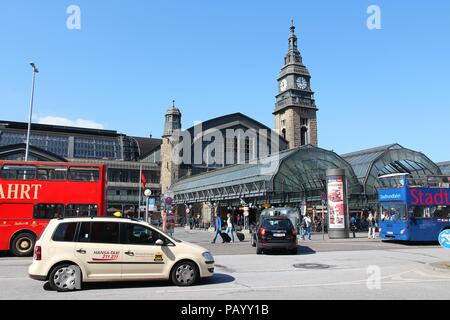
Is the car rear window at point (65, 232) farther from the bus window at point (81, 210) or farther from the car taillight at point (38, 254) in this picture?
the bus window at point (81, 210)

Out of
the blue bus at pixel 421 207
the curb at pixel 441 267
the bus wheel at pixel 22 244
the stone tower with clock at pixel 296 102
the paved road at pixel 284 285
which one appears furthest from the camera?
the stone tower with clock at pixel 296 102

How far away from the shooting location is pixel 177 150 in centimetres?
9069

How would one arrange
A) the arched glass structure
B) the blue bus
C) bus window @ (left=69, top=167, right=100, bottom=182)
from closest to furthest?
bus window @ (left=69, top=167, right=100, bottom=182), the blue bus, the arched glass structure

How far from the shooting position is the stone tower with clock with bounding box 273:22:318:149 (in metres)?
87.4

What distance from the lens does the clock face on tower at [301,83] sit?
87938 millimetres

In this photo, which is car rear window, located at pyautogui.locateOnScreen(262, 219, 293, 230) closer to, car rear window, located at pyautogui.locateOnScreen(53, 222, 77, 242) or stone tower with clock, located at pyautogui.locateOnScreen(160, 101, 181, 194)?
car rear window, located at pyautogui.locateOnScreen(53, 222, 77, 242)

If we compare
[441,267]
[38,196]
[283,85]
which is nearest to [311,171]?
[38,196]

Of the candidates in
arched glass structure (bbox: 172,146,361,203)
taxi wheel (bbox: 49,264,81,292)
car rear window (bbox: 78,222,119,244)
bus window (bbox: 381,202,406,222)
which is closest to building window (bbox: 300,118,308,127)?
arched glass structure (bbox: 172,146,361,203)

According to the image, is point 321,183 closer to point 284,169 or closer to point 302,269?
point 284,169

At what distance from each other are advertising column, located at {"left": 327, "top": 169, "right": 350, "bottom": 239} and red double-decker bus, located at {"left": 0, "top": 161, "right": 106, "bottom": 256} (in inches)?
684

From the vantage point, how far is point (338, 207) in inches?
1187

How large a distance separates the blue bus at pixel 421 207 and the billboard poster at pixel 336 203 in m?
5.95

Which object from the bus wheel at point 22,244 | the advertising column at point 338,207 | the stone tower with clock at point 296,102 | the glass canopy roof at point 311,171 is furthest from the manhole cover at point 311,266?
the stone tower with clock at point 296,102
